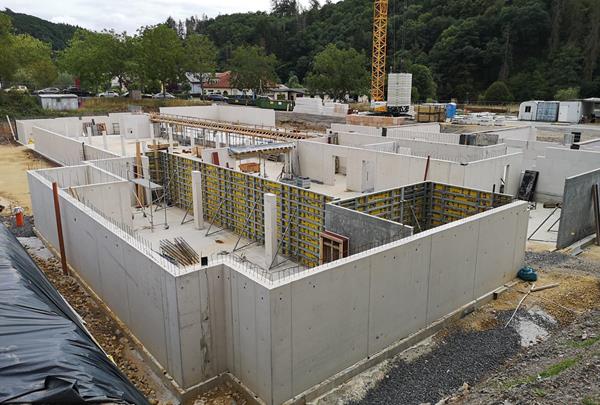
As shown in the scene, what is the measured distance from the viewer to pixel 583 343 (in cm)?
823

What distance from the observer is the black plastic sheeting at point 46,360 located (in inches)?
165

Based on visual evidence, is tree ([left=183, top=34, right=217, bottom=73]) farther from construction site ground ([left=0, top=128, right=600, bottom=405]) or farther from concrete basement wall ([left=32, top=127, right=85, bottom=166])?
construction site ground ([left=0, top=128, right=600, bottom=405])

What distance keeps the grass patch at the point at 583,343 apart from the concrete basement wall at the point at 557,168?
1292cm

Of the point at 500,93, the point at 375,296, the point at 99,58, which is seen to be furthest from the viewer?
the point at 500,93

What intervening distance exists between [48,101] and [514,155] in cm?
4588

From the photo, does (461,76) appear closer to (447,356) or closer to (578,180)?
(578,180)

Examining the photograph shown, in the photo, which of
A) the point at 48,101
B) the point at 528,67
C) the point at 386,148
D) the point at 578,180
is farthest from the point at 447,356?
the point at 528,67

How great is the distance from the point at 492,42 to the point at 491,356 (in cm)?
7175

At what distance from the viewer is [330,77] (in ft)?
220

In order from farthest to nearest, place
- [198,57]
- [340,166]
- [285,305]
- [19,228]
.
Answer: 1. [198,57]
2. [340,166]
3. [19,228]
4. [285,305]

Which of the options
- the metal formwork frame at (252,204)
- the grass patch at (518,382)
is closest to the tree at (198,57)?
the metal formwork frame at (252,204)

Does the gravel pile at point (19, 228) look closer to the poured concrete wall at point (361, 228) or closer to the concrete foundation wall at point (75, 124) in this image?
the poured concrete wall at point (361, 228)

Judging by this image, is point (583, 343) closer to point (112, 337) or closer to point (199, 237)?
point (112, 337)

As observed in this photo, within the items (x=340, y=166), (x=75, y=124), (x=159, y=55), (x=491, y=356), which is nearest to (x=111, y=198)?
(x=491, y=356)
